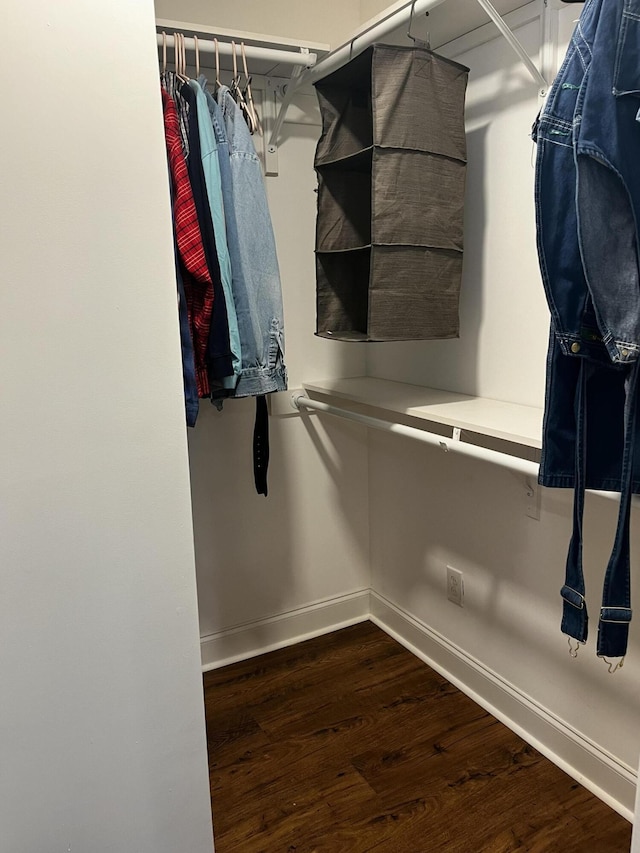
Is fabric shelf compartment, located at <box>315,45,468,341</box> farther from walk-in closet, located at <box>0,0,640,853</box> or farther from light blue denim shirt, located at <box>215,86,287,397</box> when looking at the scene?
light blue denim shirt, located at <box>215,86,287,397</box>

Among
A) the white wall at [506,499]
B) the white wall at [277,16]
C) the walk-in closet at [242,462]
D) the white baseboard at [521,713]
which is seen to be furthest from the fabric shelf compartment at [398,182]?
the white baseboard at [521,713]

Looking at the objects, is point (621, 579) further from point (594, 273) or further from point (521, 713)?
point (521, 713)

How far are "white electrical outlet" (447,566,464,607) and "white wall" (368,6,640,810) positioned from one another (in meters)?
0.02

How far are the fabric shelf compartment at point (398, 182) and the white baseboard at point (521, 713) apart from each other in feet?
3.44

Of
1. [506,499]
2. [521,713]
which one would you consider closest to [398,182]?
[506,499]

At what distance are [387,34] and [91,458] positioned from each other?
1.28 meters

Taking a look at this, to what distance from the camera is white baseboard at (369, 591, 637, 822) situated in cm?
167

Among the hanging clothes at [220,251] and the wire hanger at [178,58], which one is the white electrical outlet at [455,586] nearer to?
the hanging clothes at [220,251]

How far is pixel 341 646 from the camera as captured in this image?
240 centimetres

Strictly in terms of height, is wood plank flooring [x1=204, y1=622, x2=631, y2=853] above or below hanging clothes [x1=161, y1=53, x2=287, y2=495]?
below

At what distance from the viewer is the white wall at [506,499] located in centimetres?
168

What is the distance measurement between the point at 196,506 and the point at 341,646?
73 cm

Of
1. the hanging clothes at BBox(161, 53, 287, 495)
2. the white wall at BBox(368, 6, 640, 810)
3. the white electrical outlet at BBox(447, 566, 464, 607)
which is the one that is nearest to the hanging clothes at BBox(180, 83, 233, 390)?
the hanging clothes at BBox(161, 53, 287, 495)

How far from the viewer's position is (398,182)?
1585mm
